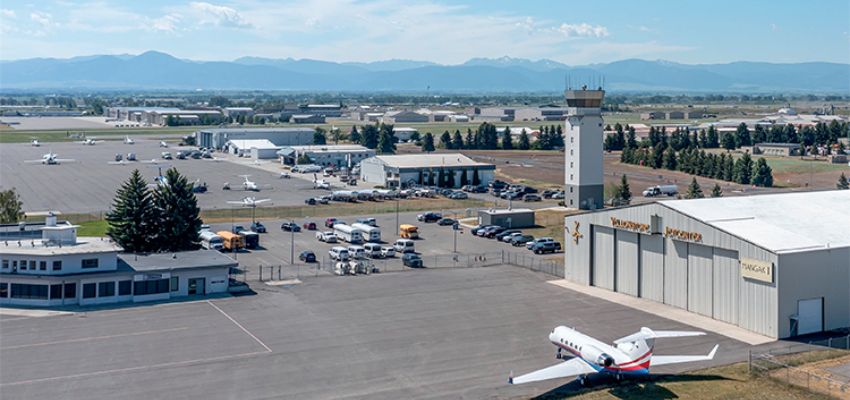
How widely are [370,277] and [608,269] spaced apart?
1508cm

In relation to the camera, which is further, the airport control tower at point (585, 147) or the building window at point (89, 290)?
the airport control tower at point (585, 147)

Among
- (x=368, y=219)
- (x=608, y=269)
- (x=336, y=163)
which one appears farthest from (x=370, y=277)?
(x=336, y=163)

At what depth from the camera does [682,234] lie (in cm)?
4594

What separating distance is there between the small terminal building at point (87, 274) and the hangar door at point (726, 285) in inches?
1061

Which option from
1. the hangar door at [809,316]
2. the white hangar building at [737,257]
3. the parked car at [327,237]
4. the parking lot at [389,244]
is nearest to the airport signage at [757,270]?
the white hangar building at [737,257]

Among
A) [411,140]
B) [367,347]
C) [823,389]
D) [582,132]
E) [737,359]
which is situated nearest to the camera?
[823,389]

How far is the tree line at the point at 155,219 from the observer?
57125 millimetres

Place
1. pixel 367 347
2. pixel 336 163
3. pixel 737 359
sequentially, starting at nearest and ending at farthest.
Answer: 1. pixel 737 359
2. pixel 367 347
3. pixel 336 163

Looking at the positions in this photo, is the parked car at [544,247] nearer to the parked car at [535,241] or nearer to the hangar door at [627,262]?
the parked car at [535,241]

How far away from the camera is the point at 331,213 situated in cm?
8675

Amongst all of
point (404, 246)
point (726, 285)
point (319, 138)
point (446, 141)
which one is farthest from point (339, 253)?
point (319, 138)

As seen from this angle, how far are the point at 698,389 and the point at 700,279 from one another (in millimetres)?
12506

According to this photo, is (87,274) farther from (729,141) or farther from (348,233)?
(729,141)

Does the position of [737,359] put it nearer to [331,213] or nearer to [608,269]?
[608,269]
